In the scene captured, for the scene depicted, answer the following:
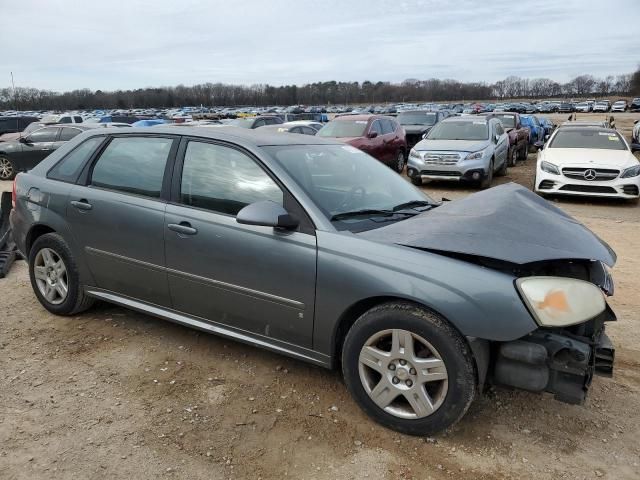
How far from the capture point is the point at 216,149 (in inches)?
141

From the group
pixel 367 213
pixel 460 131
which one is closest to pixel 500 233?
pixel 367 213

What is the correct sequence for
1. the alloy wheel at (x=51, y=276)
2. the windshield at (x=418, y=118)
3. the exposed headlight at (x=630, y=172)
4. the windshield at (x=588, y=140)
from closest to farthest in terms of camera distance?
the alloy wheel at (x=51, y=276)
the exposed headlight at (x=630, y=172)
the windshield at (x=588, y=140)
the windshield at (x=418, y=118)

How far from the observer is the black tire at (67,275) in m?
4.24

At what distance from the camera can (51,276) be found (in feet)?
14.5

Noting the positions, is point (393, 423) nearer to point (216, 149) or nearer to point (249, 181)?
point (249, 181)

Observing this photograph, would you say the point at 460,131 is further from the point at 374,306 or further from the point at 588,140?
the point at 374,306

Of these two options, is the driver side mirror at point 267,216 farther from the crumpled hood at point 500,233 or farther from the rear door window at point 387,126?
the rear door window at point 387,126

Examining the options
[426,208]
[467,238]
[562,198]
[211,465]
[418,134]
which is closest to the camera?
[211,465]

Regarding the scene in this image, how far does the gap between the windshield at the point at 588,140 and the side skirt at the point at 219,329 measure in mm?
10098

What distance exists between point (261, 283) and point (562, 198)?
9.57 meters

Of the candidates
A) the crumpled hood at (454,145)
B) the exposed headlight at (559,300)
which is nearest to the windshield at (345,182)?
the exposed headlight at (559,300)

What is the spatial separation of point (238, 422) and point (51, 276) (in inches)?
95.5

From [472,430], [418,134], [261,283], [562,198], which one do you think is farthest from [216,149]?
[418,134]

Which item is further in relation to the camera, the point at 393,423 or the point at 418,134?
the point at 418,134
